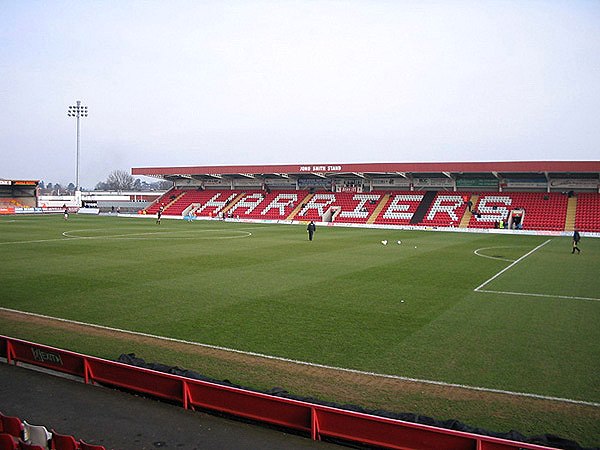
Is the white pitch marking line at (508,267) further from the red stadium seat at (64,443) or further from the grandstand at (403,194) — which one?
the grandstand at (403,194)

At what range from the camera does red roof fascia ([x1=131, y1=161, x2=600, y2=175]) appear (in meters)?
46.9

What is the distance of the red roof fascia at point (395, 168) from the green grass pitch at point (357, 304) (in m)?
22.2

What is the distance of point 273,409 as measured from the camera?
6844 millimetres

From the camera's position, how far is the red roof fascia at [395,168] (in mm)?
46906

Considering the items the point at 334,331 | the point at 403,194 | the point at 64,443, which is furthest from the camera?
the point at 403,194

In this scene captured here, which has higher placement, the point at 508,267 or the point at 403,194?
the point at 403,194

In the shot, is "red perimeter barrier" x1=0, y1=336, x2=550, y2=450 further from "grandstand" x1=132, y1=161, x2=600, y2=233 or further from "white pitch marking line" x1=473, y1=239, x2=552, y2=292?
"grandstand" x1=132, y1=161, x2=600, y2=233

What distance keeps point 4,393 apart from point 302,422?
476 centimetres

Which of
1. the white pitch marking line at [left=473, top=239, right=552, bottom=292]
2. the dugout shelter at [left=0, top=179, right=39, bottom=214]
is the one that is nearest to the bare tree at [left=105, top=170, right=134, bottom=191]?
the dugout shelter at [left=0, top=179, right=39, bottom=214]

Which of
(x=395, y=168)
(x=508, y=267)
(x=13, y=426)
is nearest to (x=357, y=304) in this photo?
(x=13, y=426)

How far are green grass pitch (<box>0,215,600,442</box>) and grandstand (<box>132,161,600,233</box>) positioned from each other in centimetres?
2291

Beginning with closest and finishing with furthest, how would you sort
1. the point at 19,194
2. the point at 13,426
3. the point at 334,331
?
the point at 13,426
the point at 334,331
the point at 19,194

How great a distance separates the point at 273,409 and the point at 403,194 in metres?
54.5

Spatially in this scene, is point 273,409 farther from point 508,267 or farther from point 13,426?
point 508,267
